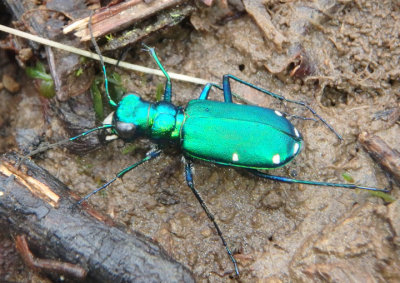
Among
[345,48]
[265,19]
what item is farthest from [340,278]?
[265,19]

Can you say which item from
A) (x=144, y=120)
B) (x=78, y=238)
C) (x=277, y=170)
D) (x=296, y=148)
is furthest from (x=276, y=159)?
(x=78, y=238)

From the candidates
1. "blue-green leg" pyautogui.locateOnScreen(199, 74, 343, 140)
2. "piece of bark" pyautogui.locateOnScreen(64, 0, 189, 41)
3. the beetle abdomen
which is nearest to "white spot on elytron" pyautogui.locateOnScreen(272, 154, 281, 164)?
the beetle abdomen

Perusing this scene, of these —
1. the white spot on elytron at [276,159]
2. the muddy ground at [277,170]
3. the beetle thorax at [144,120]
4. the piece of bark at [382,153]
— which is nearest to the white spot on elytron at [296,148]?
the white spot on elytron at [276,159]

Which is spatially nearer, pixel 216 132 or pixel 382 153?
pixel 216 132

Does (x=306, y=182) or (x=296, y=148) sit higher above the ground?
(x=296, y=148)

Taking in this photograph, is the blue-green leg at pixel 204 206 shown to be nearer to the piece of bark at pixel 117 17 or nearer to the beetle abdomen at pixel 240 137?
the beetle abdomen at pixel 240 137

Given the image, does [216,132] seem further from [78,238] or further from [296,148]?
[78,238]

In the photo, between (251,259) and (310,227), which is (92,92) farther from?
(310,227)
